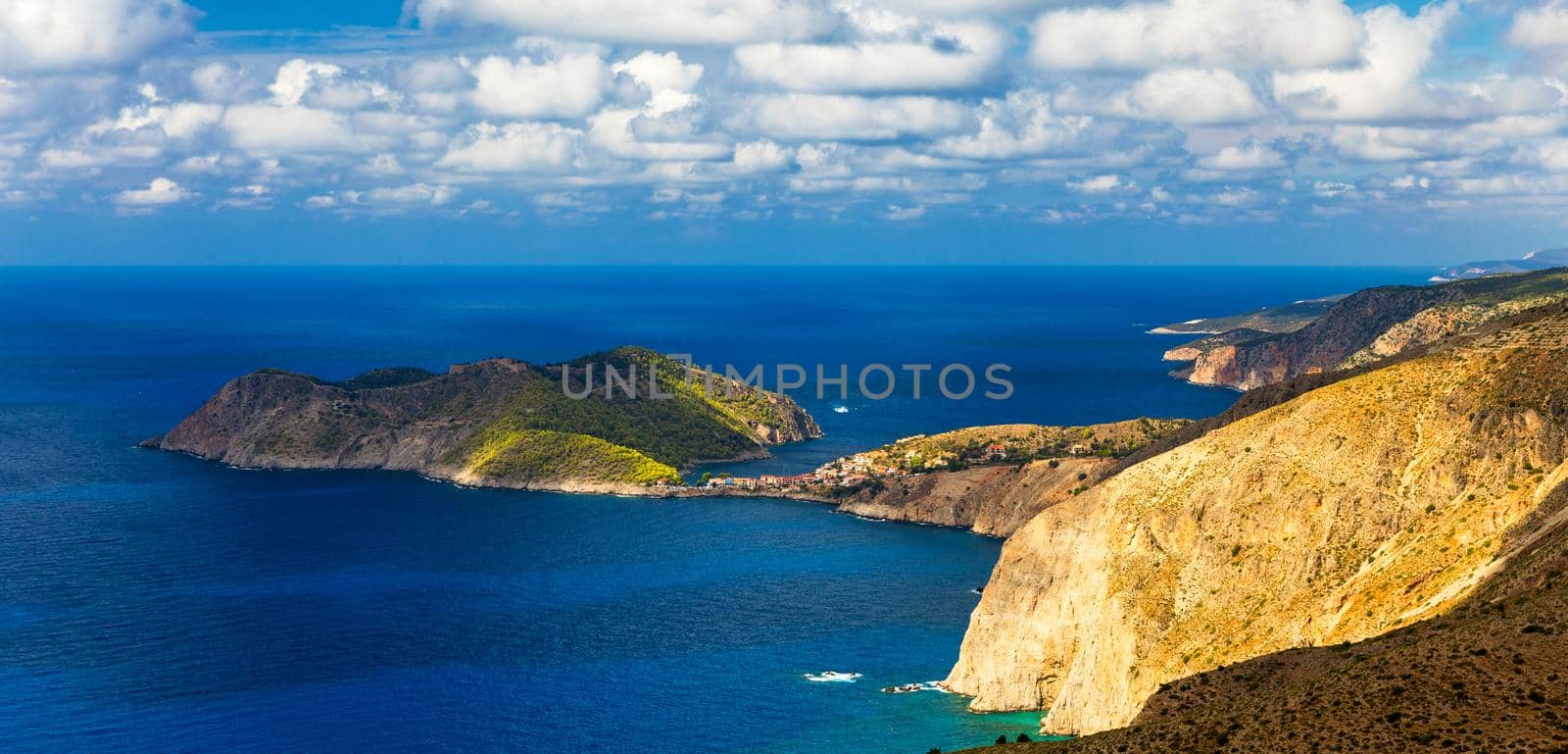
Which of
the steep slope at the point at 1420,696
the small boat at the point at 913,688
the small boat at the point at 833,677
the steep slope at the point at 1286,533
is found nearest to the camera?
the steep slope at the point at 1420,696

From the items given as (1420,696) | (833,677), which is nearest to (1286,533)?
(833,677)

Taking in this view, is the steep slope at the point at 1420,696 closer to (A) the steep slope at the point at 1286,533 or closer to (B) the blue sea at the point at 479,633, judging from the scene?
(A) the steep slope at the point at 1286,533

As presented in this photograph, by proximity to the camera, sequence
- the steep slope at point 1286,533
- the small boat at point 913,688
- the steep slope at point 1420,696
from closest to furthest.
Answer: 1. the steep slope at point 1420,696
2. the steep slope at point 1286,533
3. the small boat at point 913,688

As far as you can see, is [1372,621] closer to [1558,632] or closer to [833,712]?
[1558,632]

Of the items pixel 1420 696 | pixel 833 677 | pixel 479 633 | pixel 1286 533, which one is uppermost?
pixel 1286 533

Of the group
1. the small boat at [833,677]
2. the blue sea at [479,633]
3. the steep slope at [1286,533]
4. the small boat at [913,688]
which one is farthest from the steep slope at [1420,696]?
the small boat at [833,677]

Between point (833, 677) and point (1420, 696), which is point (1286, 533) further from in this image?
point (1420, 696)

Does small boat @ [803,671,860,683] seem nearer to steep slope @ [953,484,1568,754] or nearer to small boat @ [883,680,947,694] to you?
small boat @ [883,680,947,694]

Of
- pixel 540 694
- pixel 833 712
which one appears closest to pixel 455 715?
pixel 540 694

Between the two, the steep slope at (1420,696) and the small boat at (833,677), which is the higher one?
the steep slope at (1420,696)

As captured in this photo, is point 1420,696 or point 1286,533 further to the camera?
point 1286,533
